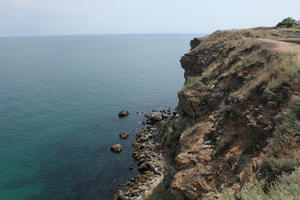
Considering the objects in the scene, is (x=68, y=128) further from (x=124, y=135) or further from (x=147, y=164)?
(x=147, y=164)

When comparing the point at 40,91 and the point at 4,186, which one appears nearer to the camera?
the point at 4,186

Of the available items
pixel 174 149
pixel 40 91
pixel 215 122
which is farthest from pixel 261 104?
pixel 40 91

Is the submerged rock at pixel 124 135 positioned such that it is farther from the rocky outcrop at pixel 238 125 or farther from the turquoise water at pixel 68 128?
the rocky outcrop at pixel 238 125

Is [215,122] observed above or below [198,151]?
above

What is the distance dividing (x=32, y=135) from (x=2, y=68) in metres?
87.8

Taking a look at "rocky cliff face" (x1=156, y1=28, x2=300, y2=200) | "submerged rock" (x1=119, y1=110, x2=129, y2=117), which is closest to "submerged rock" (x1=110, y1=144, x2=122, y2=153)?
"submerged rock" (x1=119, y1=110, x2=129, y2=117)

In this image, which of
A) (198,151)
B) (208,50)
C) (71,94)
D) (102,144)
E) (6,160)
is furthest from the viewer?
(71,94)

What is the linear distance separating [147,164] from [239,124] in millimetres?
23774

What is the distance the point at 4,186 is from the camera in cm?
3312

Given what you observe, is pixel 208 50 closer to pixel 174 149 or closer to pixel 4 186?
pixel 174 149

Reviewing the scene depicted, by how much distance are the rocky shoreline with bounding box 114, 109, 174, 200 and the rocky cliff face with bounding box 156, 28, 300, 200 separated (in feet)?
29.6

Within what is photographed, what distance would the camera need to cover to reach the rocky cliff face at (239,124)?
12.7 metres

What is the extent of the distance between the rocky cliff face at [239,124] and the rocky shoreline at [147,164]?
9010 mm

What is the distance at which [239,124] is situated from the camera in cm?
1642
